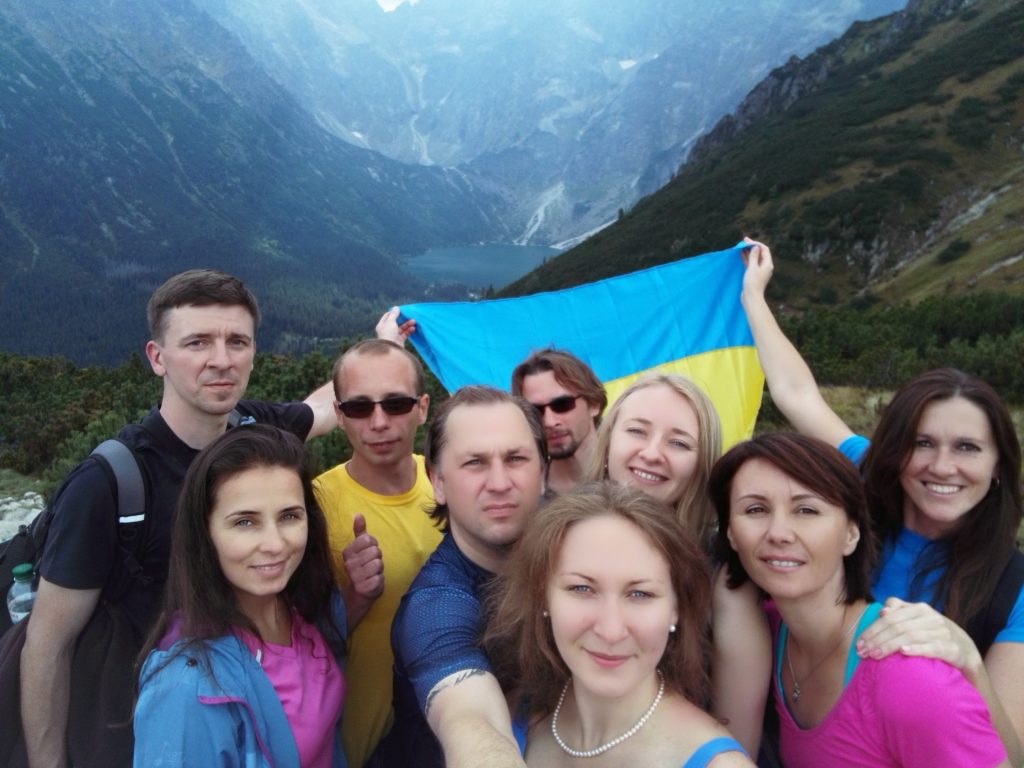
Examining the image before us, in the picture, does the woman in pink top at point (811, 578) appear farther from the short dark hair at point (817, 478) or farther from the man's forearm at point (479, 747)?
the man's forearm at point (479, 747)

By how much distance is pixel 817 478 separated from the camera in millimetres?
2717

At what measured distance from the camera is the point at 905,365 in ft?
48.1

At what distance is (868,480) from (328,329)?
518 ft

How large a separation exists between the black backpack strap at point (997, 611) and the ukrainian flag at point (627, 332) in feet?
10.7

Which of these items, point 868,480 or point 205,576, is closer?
point 205,576

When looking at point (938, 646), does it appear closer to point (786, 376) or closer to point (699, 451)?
point (699, 451)

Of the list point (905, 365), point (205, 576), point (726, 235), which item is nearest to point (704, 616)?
point (205, 576)

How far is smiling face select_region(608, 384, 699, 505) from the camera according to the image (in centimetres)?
344

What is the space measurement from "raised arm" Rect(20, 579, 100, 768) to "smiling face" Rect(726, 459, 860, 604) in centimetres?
270

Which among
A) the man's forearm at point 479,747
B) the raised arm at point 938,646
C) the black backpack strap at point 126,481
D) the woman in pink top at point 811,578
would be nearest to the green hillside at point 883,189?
the raised arm at point 938,646

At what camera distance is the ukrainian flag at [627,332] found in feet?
21.5

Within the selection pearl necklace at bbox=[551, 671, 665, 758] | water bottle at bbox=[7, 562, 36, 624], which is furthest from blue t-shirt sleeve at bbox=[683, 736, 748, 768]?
water bottle at bbox=[7, 562, 36, 624]

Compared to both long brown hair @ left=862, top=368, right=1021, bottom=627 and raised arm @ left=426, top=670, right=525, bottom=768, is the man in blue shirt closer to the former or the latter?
raised arm @ left=426, top=670, right=525, bottom=768

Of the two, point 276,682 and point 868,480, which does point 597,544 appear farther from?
point 868,480
